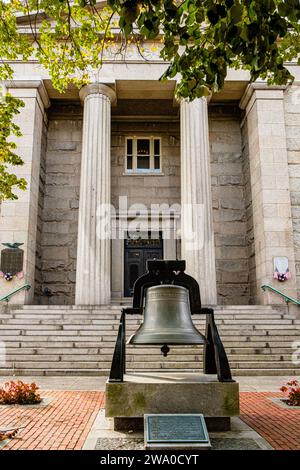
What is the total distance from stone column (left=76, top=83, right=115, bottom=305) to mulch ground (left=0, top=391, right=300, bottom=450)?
8.85m

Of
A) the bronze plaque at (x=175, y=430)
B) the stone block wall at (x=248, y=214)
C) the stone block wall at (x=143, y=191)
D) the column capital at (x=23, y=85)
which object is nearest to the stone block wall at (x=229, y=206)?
the stone block wall at (x=143, y=191)

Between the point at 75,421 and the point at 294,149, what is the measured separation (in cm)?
1687

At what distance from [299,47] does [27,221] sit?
13755mm

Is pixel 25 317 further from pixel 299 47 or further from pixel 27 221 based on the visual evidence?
pixel 299 47

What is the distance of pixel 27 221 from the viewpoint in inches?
704

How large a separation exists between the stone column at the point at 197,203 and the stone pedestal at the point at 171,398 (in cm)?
1198

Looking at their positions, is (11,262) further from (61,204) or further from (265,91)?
(265,91)

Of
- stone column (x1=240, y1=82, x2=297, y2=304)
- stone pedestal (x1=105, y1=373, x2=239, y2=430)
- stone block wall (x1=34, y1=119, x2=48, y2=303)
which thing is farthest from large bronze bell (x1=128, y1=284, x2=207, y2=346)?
stone block wall (x1=34, y1=119, x2=48, y2=303)

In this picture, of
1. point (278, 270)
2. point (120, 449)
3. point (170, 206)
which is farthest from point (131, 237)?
point (120, 449)

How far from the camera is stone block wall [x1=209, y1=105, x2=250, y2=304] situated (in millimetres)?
20469

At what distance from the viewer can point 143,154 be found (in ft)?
74.1

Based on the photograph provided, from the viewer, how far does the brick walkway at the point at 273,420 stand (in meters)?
4.92

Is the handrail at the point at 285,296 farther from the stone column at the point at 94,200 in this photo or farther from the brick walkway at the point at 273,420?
the brick walkway at the point at 273,420

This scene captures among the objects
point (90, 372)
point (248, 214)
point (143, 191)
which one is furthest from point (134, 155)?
point (90, 372)
